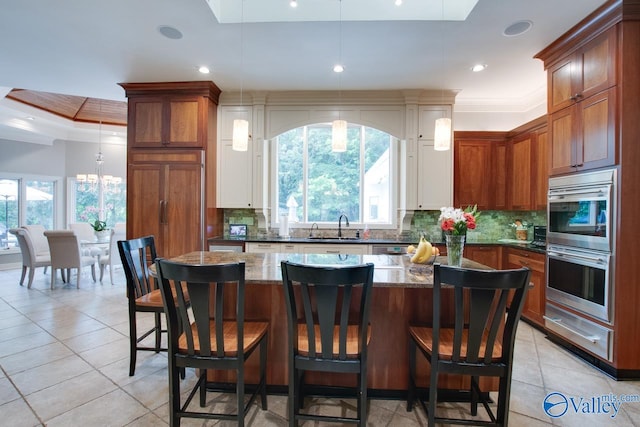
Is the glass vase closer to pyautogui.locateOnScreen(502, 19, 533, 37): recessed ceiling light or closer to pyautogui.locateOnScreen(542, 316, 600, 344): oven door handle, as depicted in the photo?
pyautogui.locateOnScreen(542, 316, 600, 344): oven door handle

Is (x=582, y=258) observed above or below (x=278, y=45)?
below

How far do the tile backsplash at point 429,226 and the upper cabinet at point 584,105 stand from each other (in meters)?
1.55

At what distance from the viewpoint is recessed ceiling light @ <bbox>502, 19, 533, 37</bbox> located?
253 cm

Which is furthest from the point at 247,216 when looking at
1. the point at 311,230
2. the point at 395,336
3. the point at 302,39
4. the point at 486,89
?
the point at 486,89

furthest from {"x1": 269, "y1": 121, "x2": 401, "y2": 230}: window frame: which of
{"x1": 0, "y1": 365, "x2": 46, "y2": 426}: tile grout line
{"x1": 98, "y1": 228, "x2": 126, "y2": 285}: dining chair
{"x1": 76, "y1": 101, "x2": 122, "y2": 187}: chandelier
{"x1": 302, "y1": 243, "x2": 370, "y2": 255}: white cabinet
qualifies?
{"x1": 76, "y1": 101, "x2": 122, "y2": 187}: chandelier

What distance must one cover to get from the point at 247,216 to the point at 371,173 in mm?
2033

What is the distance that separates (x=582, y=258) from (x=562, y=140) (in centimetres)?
114

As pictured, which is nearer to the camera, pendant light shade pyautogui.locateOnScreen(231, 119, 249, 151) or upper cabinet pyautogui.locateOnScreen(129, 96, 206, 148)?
pendant light shade pyautogui.locateOnScreen(231, 119, 249, 151)

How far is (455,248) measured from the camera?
Result: 194cm

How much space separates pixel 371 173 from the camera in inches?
176

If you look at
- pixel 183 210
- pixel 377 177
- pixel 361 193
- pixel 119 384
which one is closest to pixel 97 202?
pixel 183 210

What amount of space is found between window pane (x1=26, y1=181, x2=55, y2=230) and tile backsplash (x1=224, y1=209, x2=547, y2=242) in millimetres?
5291

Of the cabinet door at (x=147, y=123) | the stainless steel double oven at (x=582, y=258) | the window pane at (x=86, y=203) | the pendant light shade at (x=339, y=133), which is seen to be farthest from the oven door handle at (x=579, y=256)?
the window pane at (x=86, y=203)

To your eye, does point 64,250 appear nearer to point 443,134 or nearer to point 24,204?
point 24,204
